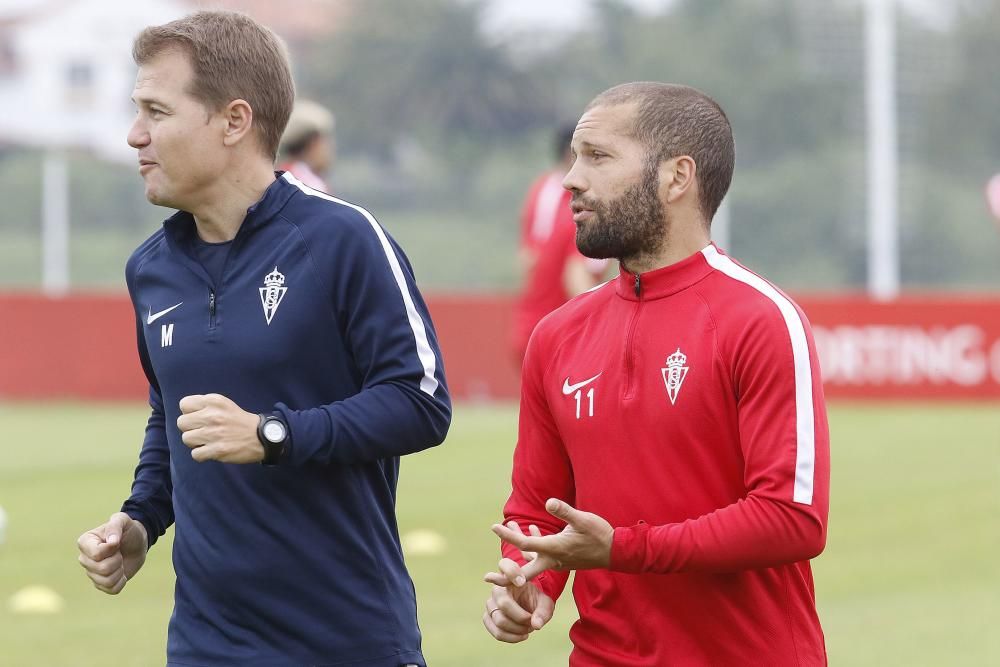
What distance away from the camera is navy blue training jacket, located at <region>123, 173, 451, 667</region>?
4.09m

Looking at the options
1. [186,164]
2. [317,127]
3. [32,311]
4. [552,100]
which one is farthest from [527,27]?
[186,164]

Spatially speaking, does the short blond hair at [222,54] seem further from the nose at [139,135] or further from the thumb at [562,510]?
the thumb at [562,510]

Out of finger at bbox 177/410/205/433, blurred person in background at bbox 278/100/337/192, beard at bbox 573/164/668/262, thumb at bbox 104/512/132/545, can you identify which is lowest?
thumb at bbox 104/512/132/545

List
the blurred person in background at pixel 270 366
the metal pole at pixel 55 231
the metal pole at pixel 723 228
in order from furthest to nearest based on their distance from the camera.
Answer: the metal pole at pixel 723 228 < the metal pole at pixel 55 231 < the blurred person in background at pixel 270 366

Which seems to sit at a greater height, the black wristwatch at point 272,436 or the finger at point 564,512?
the black wristwatch at point 272,436

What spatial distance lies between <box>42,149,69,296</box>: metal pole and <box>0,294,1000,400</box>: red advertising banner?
1045 cm

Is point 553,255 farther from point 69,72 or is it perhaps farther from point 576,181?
point 69,72

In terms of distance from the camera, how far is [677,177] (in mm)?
4035

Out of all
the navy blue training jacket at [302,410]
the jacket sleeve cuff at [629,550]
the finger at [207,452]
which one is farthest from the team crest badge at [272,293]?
the jacket sleeve cuff at [629,550]

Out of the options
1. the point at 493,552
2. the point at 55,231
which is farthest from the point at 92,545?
the point at 55,231

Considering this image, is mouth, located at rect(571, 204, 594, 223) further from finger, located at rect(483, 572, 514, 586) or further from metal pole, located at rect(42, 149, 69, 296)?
metal pole, located at rect(42, 149, 69, 296)

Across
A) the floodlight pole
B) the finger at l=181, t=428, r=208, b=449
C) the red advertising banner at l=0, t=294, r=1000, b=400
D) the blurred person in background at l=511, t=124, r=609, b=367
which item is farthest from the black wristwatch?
the floodlight pole

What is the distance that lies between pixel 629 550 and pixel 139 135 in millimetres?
1557

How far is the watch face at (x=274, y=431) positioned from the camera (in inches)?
152
